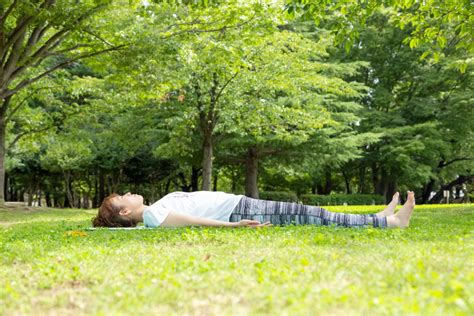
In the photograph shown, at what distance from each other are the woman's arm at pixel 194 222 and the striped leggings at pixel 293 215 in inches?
14.8

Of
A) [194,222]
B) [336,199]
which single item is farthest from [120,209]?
[336,199]

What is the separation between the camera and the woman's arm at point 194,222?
21.1ft

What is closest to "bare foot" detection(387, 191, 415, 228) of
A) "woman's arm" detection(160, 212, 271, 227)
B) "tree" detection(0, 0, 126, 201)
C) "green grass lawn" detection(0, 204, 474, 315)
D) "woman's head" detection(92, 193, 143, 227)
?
"green grass lawn" detection(0, 204, 474, 315)

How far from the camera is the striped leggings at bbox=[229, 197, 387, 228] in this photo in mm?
6910

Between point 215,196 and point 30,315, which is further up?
point 215,196

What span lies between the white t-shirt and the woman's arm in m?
0.08

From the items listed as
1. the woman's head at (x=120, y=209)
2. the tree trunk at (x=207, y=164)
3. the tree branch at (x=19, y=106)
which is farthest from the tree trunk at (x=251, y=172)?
the woman's head at (x=120, y=209)

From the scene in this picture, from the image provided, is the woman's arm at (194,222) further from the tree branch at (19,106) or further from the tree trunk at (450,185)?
the tree trunk at (450,185)

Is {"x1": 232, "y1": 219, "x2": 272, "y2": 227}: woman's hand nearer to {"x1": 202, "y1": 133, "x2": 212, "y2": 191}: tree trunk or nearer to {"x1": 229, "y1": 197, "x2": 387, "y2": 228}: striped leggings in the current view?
{"x1": 229, "y1": 197, "x2": 387, "y2": 228}: striped leggings

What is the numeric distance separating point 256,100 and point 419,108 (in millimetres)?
15397

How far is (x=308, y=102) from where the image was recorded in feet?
68.7

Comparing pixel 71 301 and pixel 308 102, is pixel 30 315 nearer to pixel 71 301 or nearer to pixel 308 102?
pixel 71 301

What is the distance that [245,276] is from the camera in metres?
3.31

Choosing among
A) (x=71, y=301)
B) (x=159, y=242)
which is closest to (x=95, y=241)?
(x=159, y=242)
